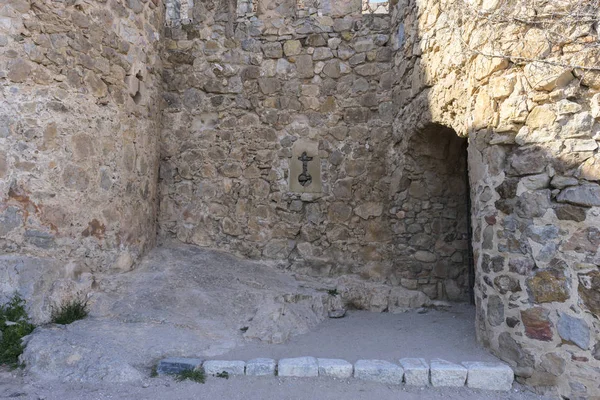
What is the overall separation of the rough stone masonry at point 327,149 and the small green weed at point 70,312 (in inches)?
3.5

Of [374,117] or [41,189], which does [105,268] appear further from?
[374,117]

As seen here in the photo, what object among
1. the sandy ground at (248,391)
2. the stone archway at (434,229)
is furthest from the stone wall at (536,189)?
the stone archway at (434,229)

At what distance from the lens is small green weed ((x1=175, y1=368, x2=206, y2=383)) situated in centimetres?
317

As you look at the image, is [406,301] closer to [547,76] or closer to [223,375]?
[223,375]

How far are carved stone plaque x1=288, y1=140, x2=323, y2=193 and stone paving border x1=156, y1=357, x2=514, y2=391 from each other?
8.29 feet

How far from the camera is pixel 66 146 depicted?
413 centimetres

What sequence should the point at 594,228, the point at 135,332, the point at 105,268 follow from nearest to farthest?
the point at 594,228 → the point at 135,332 → the point at 105,268

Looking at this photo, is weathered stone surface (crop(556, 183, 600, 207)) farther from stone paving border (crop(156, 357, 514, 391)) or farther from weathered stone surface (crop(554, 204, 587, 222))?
stone paving border (crop(156, 357, 514, 391))

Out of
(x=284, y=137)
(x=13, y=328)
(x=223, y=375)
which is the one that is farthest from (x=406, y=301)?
(x=13, y=328)

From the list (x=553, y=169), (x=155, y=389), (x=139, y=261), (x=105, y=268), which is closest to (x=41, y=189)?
(x=105, y=268)

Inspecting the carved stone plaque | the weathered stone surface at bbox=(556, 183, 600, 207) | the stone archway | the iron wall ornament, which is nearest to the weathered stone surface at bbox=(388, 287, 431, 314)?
the stone archway

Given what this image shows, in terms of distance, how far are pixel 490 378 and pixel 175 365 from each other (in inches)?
87.9

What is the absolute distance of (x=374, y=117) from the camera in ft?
18.0

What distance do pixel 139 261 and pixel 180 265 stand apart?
1.41ft
